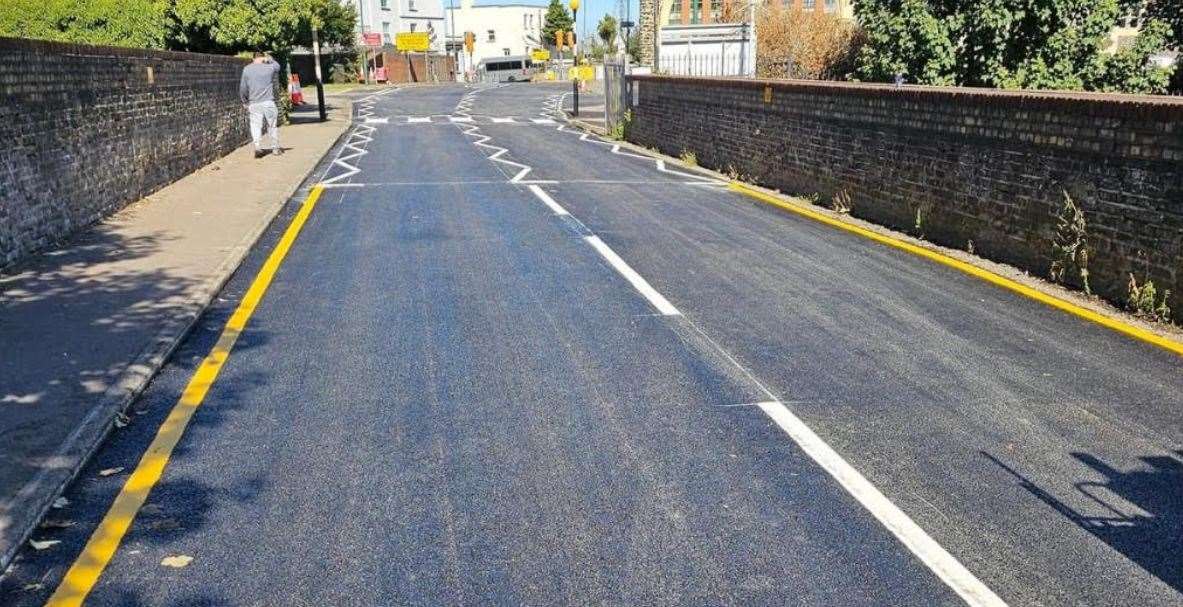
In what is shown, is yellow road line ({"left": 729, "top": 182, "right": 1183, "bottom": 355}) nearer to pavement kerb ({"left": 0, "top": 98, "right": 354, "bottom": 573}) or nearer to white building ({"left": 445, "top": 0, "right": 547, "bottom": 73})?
pavement kerb ({"left": 0, "top": 98, "right": 354, "bottom": 573})

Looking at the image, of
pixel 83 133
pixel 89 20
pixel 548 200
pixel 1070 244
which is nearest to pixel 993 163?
pixel 1070 244

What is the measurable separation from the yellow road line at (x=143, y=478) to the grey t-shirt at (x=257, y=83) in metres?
12.1

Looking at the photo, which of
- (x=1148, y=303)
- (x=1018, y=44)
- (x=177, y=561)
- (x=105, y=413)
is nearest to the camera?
(x=177, y=561)

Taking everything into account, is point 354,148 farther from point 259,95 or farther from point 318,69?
point 318,69

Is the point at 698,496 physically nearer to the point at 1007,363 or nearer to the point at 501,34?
the point at 1007,363

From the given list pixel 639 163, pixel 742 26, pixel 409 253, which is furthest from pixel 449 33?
pixel 409 253

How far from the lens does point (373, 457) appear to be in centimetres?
501

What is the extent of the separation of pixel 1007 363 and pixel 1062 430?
1263 millimetres

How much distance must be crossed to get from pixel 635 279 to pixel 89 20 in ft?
62.8

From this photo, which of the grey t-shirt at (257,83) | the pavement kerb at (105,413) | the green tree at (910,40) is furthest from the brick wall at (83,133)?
the green tree at (910,40)

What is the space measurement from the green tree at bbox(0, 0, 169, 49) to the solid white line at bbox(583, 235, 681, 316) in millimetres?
14698

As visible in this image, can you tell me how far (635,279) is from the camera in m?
9.02

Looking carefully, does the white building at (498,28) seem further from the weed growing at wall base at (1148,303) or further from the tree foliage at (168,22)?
the weed growing at wall base at (1148,303)

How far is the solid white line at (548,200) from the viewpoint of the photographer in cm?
1311
